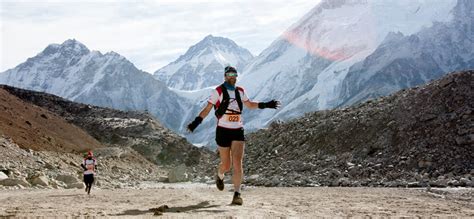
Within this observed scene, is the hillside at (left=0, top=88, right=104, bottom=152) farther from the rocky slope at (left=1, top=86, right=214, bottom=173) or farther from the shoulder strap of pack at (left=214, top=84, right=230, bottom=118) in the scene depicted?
the shoulder strap of pack at (left=214, top=84, right=230, bottom=118)

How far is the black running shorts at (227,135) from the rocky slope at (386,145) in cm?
1030

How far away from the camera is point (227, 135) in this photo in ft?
33.5

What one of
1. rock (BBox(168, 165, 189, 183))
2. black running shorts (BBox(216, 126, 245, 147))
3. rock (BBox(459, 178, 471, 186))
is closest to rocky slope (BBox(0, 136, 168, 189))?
rock (BBox(168, 165, 189, 183))

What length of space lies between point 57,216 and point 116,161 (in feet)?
147

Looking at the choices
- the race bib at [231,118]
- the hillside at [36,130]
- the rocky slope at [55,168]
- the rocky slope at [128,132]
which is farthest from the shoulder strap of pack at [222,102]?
the rocky slope at [128,132]

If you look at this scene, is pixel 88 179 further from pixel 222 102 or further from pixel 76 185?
pixel 222 102

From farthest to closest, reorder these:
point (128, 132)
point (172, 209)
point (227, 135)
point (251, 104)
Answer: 1. point (128, 132)
2. point (251, 104)
3. point (227, 135)
4. point (172, 209)

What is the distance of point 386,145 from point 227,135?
1533cm

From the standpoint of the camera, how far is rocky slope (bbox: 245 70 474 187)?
20.7 m

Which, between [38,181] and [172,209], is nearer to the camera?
[172,209]

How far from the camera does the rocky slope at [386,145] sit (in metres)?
20.7

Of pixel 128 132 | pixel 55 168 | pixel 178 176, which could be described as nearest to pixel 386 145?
pixel 178 176

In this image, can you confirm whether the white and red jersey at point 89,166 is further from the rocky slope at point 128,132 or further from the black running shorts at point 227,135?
the rocky slope at point 128,132

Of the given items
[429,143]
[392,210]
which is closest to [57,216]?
[392,210]
